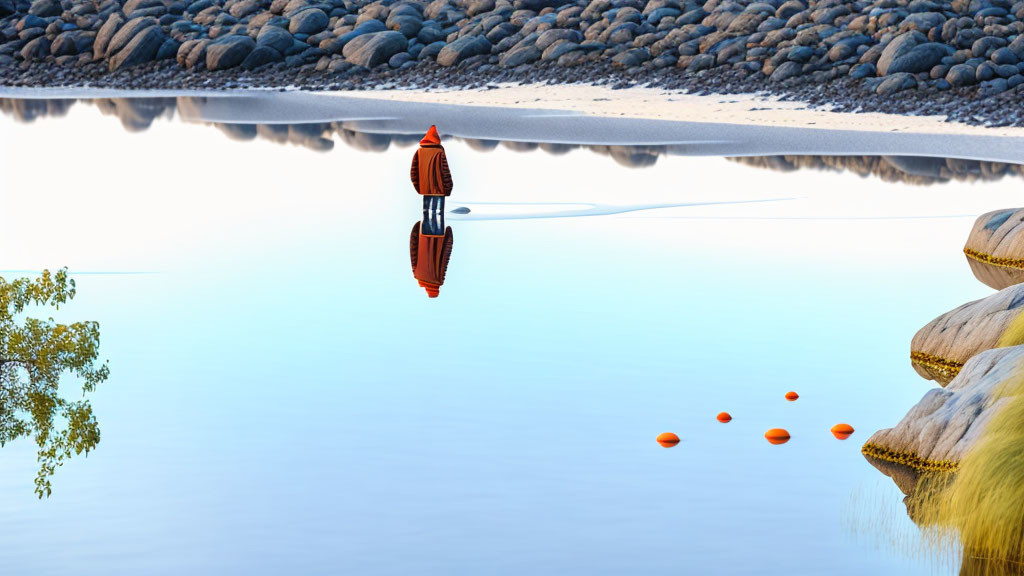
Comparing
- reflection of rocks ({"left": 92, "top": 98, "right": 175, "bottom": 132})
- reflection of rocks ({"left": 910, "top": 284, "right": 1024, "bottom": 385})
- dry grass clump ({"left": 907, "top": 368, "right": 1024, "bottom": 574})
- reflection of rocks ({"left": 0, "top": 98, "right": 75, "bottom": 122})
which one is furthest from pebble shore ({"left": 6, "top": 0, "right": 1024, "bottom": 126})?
dry grass clump ({"left": 907, "top": 368, "right": 1024, "bottom": 574})

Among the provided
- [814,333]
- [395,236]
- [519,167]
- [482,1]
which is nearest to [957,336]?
[814,333]

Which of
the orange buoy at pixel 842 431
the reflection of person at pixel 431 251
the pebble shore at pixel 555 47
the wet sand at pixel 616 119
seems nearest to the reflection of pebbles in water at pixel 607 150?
the wet sand at pixel 616 119

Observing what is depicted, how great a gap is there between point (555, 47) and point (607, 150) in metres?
19.4

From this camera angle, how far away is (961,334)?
37.7ft

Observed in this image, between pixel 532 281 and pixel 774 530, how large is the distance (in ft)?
23.5

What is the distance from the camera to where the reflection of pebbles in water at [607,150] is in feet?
83.6

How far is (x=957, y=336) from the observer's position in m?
11.5

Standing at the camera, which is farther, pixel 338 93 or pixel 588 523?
pixel 338 93

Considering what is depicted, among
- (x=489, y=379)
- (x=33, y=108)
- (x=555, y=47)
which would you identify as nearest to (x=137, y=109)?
(x=33, y=108)

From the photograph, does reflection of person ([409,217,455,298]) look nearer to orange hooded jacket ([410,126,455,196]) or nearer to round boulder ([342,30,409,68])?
orange hooded jacket ([410,126,455,196])

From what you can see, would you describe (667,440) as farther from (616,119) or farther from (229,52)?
(229,52)

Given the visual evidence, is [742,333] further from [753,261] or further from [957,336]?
[753,261]

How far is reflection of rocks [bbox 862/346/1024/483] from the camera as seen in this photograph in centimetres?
854

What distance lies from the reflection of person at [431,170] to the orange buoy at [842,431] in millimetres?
6707
